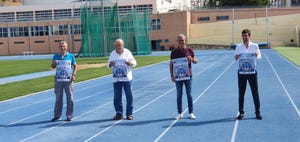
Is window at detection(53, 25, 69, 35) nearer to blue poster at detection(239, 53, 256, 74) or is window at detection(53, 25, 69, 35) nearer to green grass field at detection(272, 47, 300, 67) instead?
green grass field at detection(272, 47, 300, 67)

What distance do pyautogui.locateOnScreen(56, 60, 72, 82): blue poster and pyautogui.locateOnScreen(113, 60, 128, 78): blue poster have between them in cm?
101

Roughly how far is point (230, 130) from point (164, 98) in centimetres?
575

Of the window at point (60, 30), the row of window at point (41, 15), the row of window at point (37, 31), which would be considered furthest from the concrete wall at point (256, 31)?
the window at point (60, 30)

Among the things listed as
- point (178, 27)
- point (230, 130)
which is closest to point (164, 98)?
point (230, 130)

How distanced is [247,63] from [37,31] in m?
74.5

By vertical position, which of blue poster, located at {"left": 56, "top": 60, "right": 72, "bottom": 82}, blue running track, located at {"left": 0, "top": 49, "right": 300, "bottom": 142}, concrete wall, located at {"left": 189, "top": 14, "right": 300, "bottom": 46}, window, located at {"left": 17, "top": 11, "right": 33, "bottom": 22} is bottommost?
blue running track, located at {"left": 0, "top": 49, "right": 300, "bottom": 142}

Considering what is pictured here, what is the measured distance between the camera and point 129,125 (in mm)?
10305

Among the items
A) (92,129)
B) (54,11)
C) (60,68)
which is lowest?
(92,129)

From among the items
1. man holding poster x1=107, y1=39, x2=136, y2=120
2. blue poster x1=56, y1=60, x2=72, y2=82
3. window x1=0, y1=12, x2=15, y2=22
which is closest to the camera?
man holding poster x1=107, y1=39, x2=136, y2=120

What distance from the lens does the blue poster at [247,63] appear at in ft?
34.2

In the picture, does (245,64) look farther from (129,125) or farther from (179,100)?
(129,125)

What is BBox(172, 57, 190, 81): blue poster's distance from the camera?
34.6ft

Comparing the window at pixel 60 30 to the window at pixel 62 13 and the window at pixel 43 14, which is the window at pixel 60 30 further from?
the window at pixel 43 14

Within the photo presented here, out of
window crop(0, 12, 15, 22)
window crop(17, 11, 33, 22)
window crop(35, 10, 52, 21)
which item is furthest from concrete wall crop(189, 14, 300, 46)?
window crop(0, 12, 15, 22)
